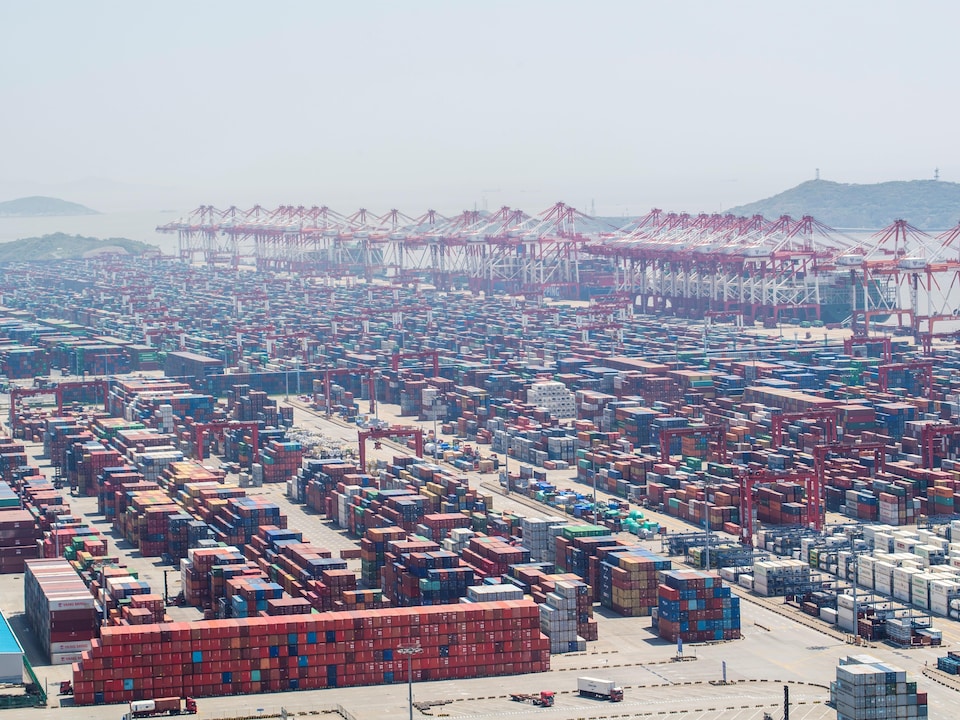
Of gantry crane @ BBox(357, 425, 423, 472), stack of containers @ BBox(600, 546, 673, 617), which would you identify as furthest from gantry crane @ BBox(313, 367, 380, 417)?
stack of containers @ BBox(600, 546, 673, 617)

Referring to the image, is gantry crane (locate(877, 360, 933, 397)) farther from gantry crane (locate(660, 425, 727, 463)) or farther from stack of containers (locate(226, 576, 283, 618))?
stack of containers (locate(226, 576, 283, 618))

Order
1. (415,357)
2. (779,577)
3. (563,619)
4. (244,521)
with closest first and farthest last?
(563,619) → (779,577) → (244,521) → (415,357)

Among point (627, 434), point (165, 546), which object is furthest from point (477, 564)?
point (627, 434)

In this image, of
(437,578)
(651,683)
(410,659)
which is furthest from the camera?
(437,578)

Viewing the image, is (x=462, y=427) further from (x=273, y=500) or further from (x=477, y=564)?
(x=477, y=564)

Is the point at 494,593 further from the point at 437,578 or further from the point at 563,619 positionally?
the point at 437,578

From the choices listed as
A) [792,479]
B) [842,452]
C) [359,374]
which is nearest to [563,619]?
[792,479]

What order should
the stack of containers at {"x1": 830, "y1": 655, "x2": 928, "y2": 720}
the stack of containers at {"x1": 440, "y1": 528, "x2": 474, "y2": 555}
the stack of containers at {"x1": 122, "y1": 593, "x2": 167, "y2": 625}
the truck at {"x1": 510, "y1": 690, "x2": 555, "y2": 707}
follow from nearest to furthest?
the stack of containers at {"x1": 830, "y1": 655, "x2": 928, "y2": 720} → the truck at {"x1": 510, "y1": 690, "x2": 555, "y2": 707} → the stack of containers at {"x1": 122, "y1": 593, "x2": 167, "y2": 625} → the stack of containers at {"x1": 440, "y1": 528, "x2": 474, "y2": 555}
